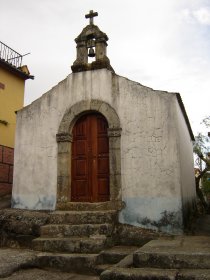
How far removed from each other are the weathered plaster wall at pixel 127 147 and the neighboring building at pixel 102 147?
0.02m

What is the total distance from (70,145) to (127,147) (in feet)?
5.03

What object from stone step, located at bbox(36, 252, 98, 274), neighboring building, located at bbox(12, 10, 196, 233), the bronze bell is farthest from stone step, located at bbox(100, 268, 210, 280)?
the bronze bell

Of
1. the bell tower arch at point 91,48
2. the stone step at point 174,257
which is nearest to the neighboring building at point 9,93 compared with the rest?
the bell tower arch at point 91,48

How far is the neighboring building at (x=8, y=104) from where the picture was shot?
10367 mm

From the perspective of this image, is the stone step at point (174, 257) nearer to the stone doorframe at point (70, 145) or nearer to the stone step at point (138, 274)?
the stone step at point (138, 274)

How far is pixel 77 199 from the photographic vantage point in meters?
7.61

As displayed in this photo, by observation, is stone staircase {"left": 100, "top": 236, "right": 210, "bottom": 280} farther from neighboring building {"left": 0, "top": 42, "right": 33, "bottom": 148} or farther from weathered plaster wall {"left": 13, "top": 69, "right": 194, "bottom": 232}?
neighboring building {"left": 0, "top": 42, "right": 33, "bottom": 148}

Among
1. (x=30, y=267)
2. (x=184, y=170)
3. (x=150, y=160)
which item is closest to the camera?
(x=30, y=267)

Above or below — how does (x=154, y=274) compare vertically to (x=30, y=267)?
above

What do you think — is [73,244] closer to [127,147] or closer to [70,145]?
[127,147]

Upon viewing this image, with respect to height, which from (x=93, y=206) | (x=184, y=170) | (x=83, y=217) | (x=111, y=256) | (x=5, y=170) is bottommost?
(x=111, y=256)

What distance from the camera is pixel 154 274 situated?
12.3 ft

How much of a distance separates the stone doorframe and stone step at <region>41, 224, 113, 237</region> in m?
1.05

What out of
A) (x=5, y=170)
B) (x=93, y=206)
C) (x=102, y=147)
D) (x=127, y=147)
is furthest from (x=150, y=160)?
(x=5, y=170)
